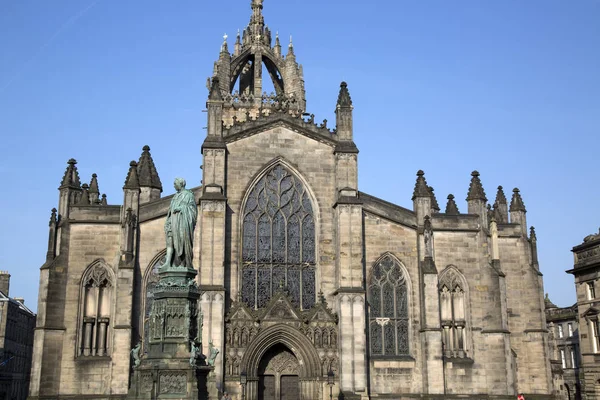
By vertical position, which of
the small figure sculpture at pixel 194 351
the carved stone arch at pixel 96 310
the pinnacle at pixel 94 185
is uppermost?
the pinnacle at pixel 94 185

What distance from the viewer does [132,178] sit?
104 ft

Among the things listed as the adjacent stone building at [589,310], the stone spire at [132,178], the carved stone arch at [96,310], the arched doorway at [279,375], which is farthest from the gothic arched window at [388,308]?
the adjacent stone building at [589,310]

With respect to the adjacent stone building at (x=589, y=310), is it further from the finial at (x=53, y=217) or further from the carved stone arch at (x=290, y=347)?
the finial at (x=53, y=217)

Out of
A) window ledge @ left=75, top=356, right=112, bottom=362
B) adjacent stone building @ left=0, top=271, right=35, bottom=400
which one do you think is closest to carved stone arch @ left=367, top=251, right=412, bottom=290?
window ledge @ left=75, top=356, right=112, bottom=362

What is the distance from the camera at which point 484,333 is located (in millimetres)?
32156

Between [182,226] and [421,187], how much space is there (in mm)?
18479

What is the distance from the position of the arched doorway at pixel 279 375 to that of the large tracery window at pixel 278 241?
2175 millimetres

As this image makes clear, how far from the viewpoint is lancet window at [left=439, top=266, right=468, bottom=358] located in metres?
32.2

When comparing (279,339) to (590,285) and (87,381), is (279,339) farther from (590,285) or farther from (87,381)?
(590,285)

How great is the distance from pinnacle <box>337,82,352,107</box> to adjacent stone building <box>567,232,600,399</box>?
63.7 feet

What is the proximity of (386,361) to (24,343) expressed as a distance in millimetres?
45099

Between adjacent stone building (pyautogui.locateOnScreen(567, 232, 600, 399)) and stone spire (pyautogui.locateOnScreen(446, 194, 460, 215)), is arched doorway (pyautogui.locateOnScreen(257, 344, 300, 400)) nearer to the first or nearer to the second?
stone spire (pyautogui.locateOnScreen(446, 194, 460, 215))

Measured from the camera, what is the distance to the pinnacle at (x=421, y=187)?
33.4 m

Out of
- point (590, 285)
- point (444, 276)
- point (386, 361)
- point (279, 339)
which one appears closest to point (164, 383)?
point (279, 339)
